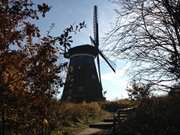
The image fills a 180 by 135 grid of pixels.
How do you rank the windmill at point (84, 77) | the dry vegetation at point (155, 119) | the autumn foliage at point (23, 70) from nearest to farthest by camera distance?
1. the autumn foliage at point (23, 70)
2. the dry vegetation at point (155, 119)
3. the windmill at point (84, 77)

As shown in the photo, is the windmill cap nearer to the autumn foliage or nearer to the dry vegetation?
the dry vegetation

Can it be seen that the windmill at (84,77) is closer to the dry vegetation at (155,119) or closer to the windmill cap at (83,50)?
the windmill cap at (83,50)

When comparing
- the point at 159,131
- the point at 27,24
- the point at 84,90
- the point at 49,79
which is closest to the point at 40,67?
the point at 49,79

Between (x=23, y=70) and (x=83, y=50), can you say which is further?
(x=83, y=50)

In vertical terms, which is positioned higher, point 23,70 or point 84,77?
point 84,77

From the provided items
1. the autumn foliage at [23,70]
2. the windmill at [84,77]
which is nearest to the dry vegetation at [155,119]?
the autumn foliage at [23,70]

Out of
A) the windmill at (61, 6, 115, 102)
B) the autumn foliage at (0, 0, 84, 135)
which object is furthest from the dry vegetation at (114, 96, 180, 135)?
the windmill at (61, 6, 115, 102)

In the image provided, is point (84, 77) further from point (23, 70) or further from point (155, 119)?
point (23, 70)

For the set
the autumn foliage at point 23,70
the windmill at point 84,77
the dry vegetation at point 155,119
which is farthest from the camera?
the windmill at point 84,77

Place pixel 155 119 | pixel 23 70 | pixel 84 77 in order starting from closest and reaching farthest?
pixel 23 70 < pixel 155 119 < pixel 84 77

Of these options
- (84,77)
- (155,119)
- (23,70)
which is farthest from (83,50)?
(23,70)

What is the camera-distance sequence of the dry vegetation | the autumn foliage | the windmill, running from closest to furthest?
1. the autumn foliage
2. the dry vegetation
3. the windmill

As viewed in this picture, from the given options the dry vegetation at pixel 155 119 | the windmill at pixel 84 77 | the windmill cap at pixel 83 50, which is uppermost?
the windmill cap at pixel 83 50

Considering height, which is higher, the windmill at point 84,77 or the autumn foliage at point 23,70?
the windmill at point 84,77
